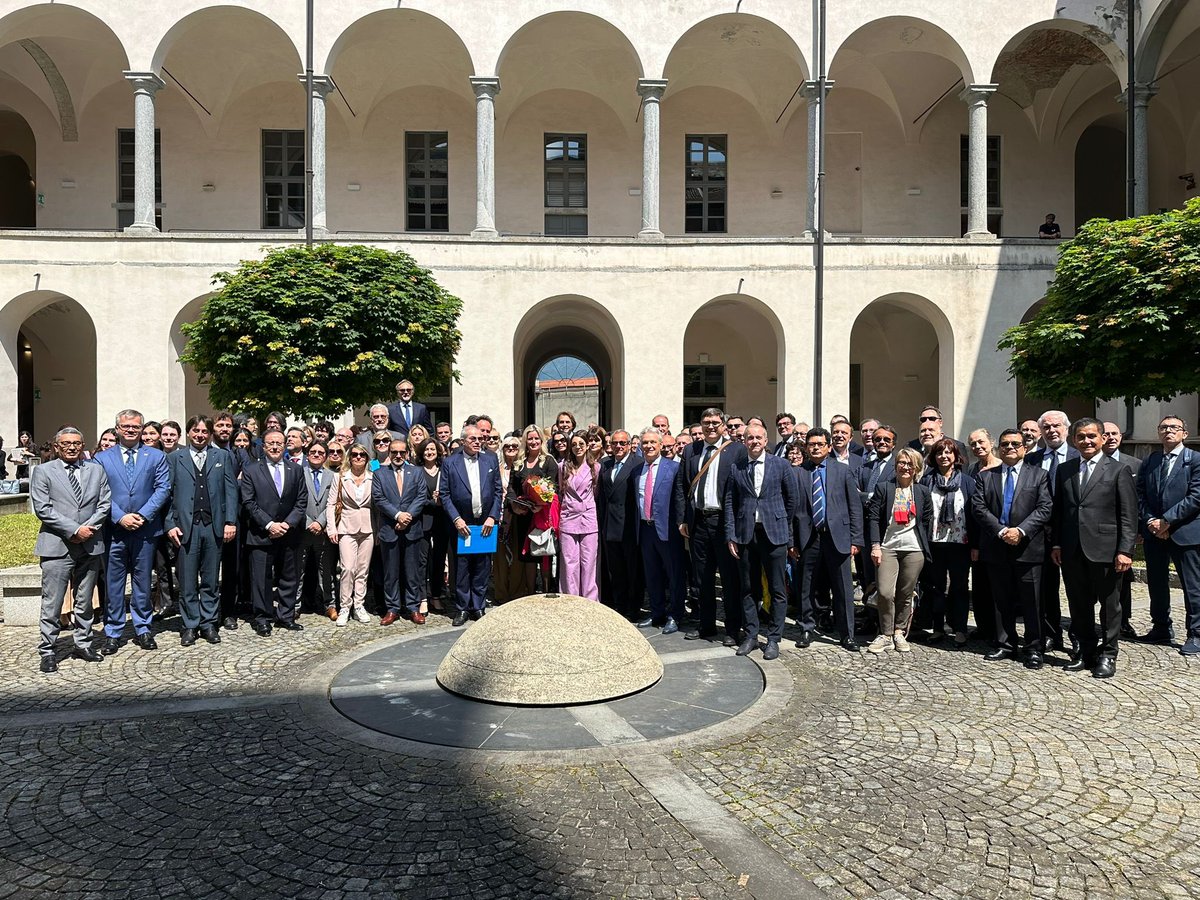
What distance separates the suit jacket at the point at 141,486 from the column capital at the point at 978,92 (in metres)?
20.3

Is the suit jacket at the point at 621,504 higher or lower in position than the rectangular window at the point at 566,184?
lower

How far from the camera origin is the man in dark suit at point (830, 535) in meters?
7.78

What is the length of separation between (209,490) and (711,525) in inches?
192

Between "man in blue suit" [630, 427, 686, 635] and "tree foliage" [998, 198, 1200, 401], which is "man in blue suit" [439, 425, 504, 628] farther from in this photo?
"tree foliage" [998, 198, 1200, 401]

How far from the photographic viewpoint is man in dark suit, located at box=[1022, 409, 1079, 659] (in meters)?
7.49

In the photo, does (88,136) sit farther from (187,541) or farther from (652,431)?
(652,431)

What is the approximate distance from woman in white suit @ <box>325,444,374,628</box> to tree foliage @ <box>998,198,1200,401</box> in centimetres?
1271

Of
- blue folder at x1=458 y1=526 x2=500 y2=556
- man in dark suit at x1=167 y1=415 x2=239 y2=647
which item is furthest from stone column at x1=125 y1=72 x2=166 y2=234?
blue folder at x1=458 y1=526 x2=500 y2=556

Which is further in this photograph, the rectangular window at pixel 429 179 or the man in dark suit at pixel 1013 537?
the rectangular window at pixel 429 179

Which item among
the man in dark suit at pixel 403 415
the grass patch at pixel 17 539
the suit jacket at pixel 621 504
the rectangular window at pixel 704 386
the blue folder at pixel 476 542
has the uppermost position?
the rectangular window at pixel 704 386

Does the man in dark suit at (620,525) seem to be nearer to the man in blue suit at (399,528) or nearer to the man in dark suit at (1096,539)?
the man in blue suit at (399,528)

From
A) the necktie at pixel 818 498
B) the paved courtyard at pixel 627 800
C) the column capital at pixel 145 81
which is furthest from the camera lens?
the column capital at pixel 145 81

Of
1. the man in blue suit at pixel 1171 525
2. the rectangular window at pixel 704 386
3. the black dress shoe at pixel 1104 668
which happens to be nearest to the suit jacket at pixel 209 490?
the black dress shoe at pixel 1104 668

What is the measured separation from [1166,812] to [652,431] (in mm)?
5445
